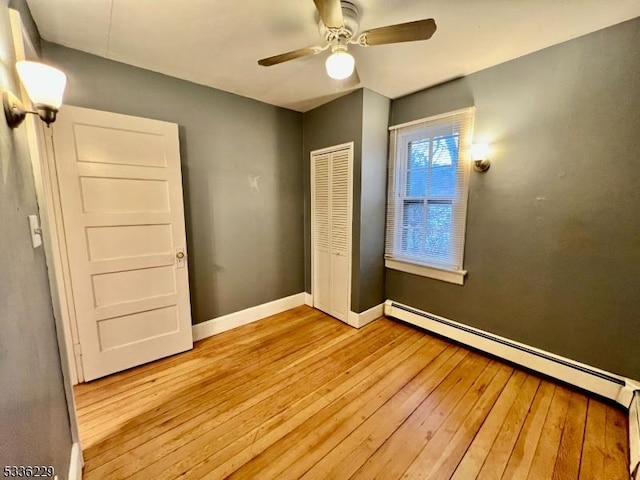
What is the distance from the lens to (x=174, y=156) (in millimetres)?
2262

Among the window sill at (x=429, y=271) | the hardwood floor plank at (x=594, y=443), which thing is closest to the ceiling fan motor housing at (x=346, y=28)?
the window sill at (x=429, y=271)

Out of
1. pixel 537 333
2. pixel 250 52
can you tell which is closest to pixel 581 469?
pixel 537 333

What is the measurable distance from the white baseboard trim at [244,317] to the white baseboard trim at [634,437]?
289 cm

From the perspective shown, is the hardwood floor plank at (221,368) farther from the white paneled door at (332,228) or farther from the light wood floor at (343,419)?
the white paneled door at (332,228)

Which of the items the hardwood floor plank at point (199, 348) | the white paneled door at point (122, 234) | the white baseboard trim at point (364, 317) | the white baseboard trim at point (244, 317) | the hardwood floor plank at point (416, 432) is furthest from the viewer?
the white baseboard trim at point (364, 317)

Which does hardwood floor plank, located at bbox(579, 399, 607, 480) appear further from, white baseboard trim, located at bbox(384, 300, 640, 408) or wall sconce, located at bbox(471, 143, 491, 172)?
wall sconce, located at bbox(471, 143, 491, 172)

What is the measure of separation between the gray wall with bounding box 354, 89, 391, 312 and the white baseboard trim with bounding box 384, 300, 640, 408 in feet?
1.59

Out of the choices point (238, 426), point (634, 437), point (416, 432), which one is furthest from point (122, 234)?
point (634, 437)

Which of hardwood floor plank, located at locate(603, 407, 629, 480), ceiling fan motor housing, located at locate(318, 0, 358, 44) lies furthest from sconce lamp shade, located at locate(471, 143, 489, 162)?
hardwood floor plank, located at locate(603, 407, 629, 480)

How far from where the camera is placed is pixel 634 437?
4.88 feet

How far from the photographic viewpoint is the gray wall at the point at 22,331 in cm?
76

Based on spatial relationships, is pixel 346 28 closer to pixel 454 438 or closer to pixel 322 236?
pixel 322 236

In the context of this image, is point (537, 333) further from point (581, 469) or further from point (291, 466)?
point (291, 466)

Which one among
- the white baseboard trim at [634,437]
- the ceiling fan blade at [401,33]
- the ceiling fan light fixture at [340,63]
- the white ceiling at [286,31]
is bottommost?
the white baseboard trim at [634,437]
